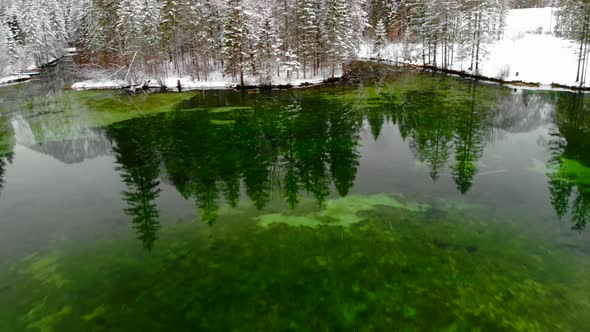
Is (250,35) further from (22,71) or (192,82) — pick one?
(22,71)

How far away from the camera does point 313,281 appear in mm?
13805

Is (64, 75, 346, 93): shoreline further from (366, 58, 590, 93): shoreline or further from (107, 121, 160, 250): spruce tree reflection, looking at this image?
(107, 121, 160, 250): spruce tree reflection

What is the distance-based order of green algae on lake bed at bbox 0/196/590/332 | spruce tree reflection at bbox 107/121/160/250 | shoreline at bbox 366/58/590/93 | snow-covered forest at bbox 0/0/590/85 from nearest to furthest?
1. green algae on lake bed at bbox 0/196/590/332
2. spruce tree reflection at bbox 107/121/160/250
3. shoreline at bbox 366/58/590/93
4. snow-covered forest at bbox 0/0/590/85

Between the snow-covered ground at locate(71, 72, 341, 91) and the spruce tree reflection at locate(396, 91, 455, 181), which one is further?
the snow-covered ground at locate(71, 72, 341, 91)

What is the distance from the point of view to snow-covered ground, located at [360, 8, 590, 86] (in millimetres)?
50281

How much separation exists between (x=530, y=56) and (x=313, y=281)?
62391 millimetres

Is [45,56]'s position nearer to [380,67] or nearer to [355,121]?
[380,67]

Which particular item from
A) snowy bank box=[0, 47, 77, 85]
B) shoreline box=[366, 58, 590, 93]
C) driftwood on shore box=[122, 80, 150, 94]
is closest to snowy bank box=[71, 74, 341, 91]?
driftwood on shore box=[122, 80, 150, 94]

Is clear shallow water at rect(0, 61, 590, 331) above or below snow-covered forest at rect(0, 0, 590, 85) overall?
below

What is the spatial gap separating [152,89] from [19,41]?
50970 mm

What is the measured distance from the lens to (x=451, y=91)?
4653 centimetres

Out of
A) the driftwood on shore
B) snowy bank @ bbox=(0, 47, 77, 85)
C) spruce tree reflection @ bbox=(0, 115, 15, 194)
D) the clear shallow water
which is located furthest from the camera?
snowy bank @ bbox=(0, 47, 77, 85)

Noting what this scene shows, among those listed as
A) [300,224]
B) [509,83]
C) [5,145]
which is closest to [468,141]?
[300,224]

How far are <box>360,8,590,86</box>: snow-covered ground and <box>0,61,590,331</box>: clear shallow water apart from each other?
17.2 m
